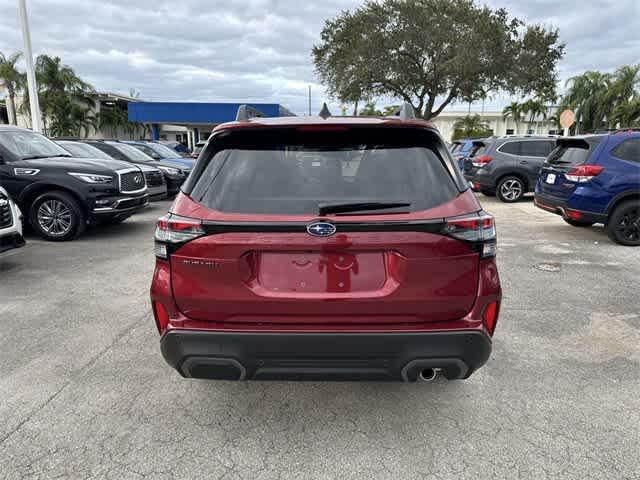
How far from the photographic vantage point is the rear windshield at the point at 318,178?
228 centimetres

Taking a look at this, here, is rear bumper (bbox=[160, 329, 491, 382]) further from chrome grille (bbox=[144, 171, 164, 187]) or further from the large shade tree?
the large shade tree

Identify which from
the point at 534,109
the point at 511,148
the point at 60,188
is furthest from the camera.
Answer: the point at 534,109

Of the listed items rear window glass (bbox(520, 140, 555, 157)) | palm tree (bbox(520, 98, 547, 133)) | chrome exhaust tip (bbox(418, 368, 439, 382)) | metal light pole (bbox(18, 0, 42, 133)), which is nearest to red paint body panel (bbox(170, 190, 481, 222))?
chrome exhaust tip (bbox(418, 368, 439, 382))

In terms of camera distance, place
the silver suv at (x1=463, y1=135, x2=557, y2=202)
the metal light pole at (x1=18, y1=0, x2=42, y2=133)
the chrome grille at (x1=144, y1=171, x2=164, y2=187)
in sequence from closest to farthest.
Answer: the chrome grille at (x1=144, y1=171, x2=164, y2=187)
the silver suv at (x1=463, y1=135, x2=557, y2=202)
the metal light pole at (x1=18, y1=0, x2=42, y2=133)

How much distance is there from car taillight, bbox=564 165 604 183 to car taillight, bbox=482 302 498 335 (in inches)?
225

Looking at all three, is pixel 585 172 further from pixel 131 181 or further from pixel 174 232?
pixel 131 181

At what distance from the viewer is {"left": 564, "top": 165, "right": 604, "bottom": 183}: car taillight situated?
700cm

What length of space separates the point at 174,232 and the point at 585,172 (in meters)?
6.80

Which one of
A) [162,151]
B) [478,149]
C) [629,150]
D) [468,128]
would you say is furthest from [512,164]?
[468,128]

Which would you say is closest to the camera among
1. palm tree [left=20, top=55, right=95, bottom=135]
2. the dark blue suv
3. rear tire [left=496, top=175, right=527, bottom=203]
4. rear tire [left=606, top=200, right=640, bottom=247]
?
Answer: the dark blue suv

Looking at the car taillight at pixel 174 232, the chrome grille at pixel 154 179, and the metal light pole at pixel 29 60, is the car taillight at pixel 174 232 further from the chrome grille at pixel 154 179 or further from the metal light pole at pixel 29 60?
the metal light pole at pixel 29 60

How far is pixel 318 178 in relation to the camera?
2.36 meters

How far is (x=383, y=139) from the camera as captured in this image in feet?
8.07

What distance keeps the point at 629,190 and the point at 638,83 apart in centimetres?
3626
